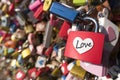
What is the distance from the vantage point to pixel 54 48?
2059 millimetres

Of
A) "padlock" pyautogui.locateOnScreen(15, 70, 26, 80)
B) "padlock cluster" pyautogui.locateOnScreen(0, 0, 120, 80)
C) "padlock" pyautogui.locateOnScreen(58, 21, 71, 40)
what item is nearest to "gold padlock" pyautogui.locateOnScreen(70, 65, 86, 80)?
"padlock cluster" pyautogui.locateOnScreen(0, 0, 120, 80)

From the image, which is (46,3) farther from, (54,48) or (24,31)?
(24,31)

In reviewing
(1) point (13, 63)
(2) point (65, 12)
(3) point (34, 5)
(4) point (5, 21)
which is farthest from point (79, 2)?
(4) point (5, 21)

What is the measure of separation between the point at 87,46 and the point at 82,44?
0.10 ft

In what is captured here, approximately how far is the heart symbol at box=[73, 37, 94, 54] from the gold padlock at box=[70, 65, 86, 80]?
0.29 meters

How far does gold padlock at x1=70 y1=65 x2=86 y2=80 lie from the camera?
5.69 ft

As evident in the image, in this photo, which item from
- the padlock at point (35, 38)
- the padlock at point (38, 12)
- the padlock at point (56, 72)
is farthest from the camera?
the padlock at point (35, 38)

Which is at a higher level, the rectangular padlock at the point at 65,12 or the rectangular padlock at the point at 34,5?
the rectangular padlock at the point at 65,12

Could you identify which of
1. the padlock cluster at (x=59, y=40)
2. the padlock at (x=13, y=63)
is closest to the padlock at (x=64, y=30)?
the padlock cluster at (x=59, y=40)

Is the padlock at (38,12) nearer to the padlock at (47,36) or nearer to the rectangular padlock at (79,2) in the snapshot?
the padlock at (47,36)

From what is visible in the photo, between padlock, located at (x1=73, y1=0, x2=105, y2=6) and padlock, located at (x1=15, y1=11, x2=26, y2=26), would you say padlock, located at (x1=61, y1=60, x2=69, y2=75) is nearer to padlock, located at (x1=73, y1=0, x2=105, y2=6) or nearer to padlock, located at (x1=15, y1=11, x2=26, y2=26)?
padlock, located at (x1=73, y1=0, x2=105, y2=6)

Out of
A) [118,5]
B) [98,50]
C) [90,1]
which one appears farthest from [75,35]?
[118,5]

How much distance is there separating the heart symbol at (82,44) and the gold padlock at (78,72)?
0.95ft

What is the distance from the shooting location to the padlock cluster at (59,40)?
1496 millimetres
